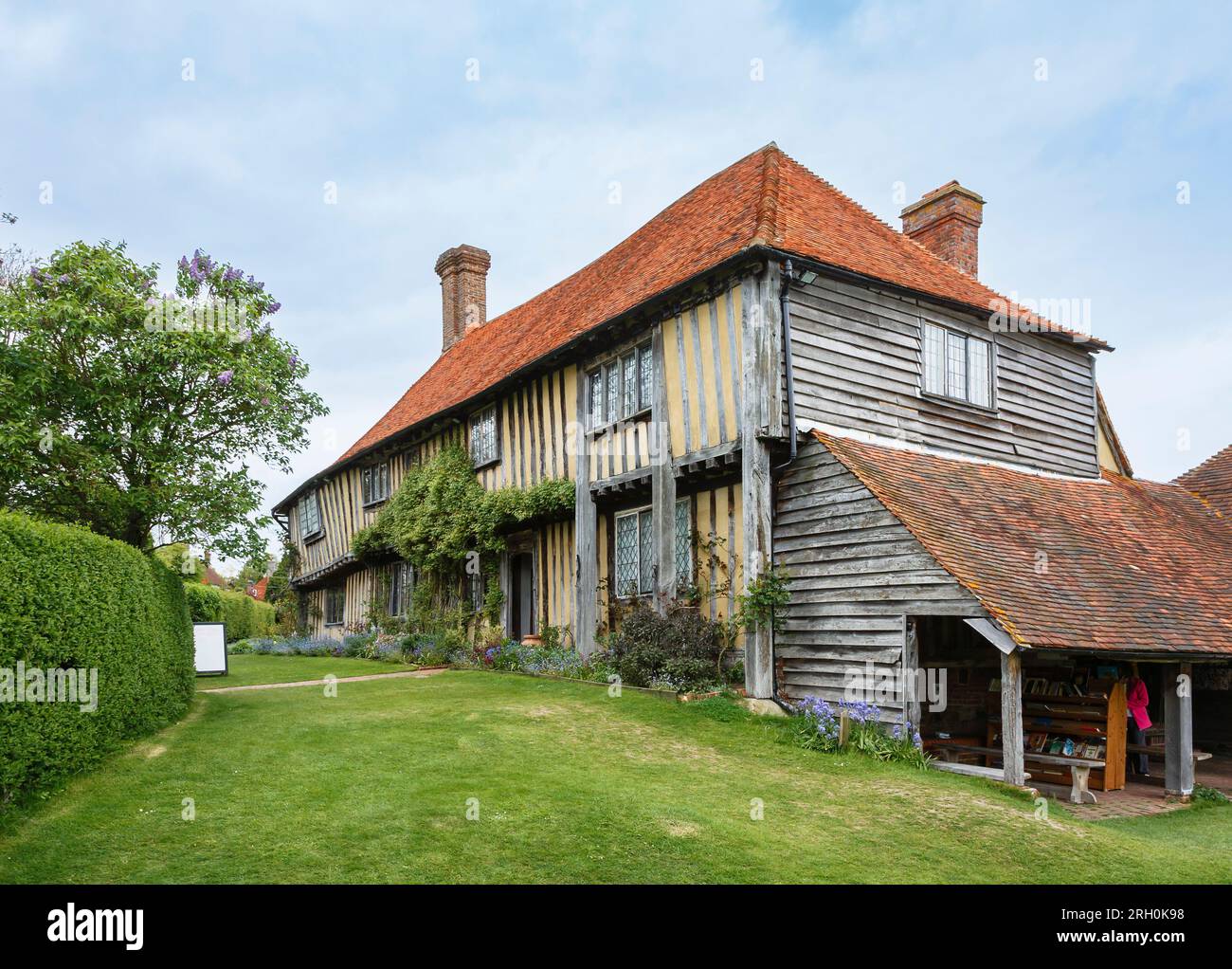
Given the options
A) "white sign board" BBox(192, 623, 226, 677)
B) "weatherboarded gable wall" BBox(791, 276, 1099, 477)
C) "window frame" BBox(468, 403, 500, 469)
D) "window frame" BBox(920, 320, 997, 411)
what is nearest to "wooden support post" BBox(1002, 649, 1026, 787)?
"weatherboarded gable wall" BBox(791, 276, 1099, 477)

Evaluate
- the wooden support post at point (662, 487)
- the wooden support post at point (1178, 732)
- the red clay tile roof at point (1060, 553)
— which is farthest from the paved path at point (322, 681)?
the wooden support post at point (1178, 732)

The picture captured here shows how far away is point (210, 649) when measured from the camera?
1733 cm

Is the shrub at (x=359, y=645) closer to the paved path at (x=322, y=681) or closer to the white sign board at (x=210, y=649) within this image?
the white sign board at (x=210, y=649)

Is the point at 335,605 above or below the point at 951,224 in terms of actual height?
below

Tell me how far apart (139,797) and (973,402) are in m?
12.2

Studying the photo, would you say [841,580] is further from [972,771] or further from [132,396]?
[132,396]

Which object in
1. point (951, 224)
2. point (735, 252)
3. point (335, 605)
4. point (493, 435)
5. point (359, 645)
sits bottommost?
point (359, 645)

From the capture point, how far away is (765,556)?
11.8 metres

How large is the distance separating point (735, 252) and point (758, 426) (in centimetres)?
226

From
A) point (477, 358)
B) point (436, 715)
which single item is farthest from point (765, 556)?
point (477, 358)

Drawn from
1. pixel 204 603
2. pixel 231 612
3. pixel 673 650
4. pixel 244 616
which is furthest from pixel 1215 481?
pixel 244 616

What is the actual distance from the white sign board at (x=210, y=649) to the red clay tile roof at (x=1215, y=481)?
18255 mm

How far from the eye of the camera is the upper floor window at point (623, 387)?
14.0 meters

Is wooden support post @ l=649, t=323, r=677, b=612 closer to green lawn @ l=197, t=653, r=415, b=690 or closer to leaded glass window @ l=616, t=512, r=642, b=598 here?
leaded glass window @ l=616, t=512, r=642, b=598
